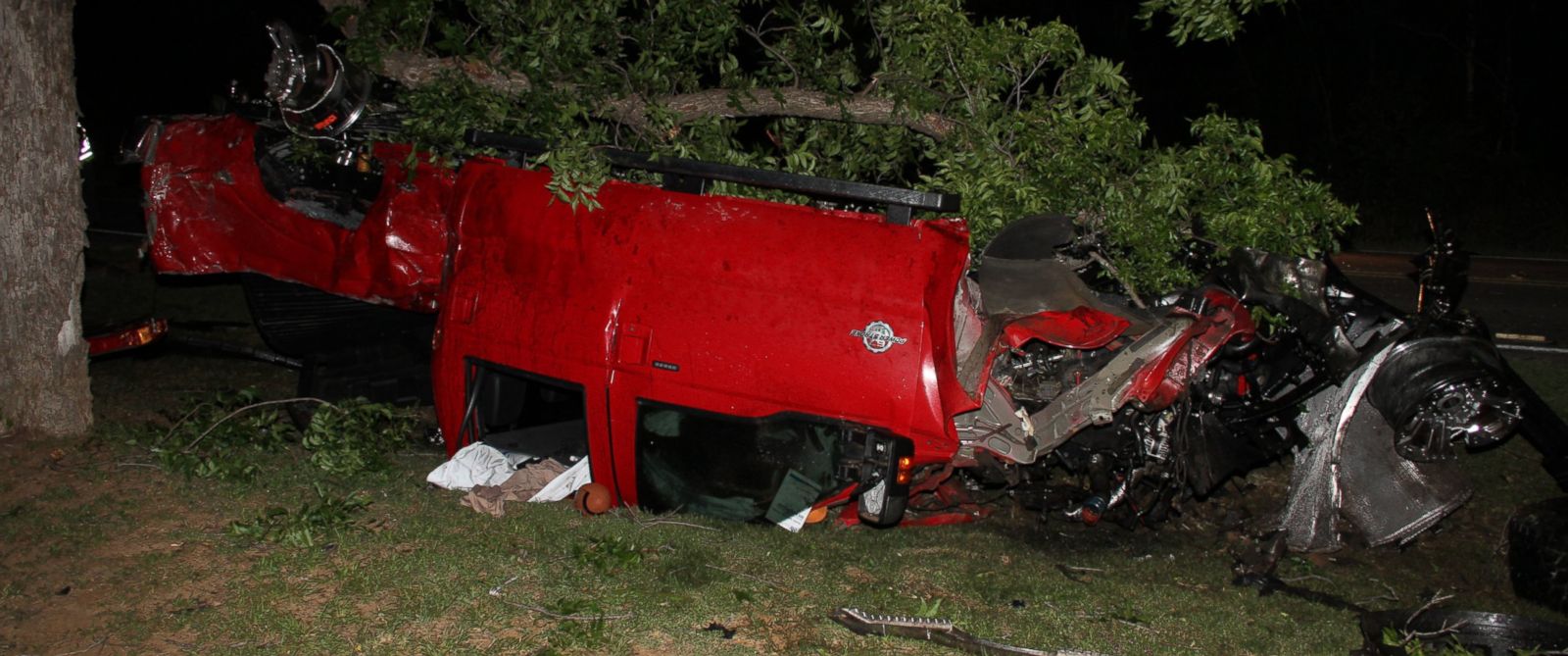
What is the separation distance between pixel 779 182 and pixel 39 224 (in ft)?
12.0

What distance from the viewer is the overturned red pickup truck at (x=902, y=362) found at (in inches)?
176

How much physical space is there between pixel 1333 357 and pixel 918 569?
211 cm

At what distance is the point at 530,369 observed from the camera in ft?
16.0

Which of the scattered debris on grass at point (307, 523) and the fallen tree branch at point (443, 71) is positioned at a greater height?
the fallen tree branch at point (443, 71)

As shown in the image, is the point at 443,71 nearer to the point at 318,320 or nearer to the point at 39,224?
the point at 318,320

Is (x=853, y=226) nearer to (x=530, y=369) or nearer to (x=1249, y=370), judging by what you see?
(x=530, y=369)

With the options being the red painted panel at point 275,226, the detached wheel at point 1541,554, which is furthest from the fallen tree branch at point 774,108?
the detached wheel at point 1541,554

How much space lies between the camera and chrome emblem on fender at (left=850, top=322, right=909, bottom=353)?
14.4ft

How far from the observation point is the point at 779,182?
4648 millimetres

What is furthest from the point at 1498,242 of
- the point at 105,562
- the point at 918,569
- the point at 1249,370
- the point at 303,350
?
the point at 105,562

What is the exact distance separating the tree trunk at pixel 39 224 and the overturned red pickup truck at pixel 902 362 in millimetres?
1026

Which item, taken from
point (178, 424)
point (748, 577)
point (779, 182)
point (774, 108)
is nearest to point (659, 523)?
point (748, 577)

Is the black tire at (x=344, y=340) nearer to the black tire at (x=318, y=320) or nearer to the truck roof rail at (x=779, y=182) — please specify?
the black tire at (x=318, y=320)

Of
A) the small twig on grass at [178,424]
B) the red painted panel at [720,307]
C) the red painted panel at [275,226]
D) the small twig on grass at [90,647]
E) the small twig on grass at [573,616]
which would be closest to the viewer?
the small twig on grass at [90,647]
